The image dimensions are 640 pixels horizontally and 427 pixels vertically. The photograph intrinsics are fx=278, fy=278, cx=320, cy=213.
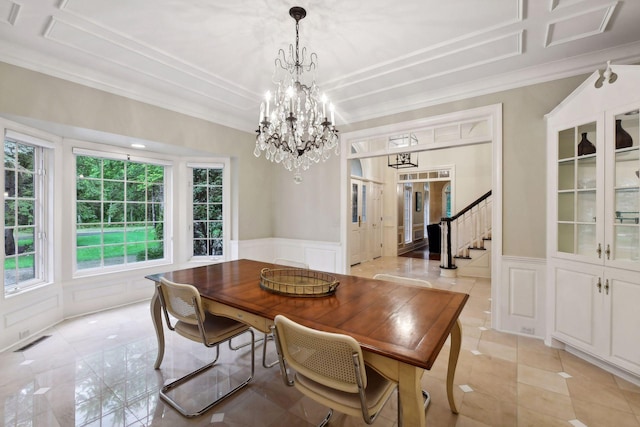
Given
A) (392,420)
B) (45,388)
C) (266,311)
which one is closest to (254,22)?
(266,311)

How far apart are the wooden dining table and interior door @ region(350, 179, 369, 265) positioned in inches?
172

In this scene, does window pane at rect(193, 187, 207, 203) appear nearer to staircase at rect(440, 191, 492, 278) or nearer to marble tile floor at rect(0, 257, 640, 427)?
marble tile floor at rect(0, 257, 640, 427)

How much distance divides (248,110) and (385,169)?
16.2 ft

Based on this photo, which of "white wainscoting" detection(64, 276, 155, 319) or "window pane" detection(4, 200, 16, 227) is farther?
"white wainscoting" detection(64, 276, 155, 319)

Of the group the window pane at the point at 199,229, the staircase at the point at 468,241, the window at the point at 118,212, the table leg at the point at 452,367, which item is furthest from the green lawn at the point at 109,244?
the staircase at the point at 468,241

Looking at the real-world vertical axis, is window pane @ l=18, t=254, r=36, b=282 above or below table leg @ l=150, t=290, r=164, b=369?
above

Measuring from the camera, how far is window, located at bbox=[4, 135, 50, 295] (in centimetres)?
288

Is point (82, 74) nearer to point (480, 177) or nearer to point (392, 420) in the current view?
point (392, 420)

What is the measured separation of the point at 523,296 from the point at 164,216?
4.99 m

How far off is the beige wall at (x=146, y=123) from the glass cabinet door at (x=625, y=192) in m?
4.35

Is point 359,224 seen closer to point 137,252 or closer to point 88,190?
point 137,252

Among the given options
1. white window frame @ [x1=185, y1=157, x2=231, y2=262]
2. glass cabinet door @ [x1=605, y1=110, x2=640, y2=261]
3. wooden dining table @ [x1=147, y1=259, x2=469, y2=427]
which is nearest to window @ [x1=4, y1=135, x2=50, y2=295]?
white window frame @ [x1=185, y1=157, x2=231, y2=262]

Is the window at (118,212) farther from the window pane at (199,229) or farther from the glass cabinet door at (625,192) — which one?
the glass cabinet door at (625,192)

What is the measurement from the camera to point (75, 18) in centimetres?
219
